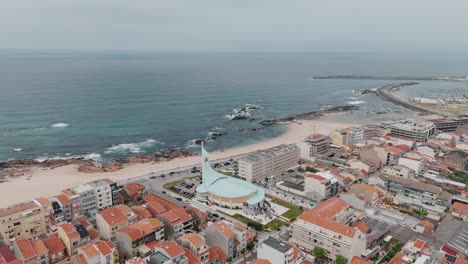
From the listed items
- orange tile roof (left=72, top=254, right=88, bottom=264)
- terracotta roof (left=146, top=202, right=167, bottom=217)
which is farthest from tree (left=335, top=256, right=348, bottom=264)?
orange tile roof (left=72, top=254, right=88, bottom=264)

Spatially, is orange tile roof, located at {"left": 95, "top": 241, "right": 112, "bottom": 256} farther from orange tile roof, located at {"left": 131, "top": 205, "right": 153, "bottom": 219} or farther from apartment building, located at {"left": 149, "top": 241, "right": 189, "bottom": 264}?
orange tile roof, located at {"left": 131, "top": 205, "right": 153, "bottom": 219}

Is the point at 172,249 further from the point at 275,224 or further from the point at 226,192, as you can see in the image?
the point at 226,192

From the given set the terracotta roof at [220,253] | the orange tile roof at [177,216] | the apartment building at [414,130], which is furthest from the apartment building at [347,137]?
the terracotta roof at [220,253]

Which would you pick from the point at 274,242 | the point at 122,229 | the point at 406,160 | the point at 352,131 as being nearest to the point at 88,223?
the point at 122,229

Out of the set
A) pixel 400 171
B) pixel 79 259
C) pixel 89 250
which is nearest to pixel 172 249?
pixel 89 250

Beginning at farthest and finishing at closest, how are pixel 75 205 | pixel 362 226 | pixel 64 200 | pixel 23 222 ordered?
pixel 75 205, pixel 64 200, pixel 362 226, pixel 23 222

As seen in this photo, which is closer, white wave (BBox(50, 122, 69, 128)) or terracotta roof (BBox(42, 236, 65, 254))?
terracotta roof (BBox(42, 236, 65, 254))

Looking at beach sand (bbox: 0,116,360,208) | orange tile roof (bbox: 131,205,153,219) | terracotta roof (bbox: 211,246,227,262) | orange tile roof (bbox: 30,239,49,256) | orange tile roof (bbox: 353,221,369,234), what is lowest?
beach sand (bbox: 0,116,360,208)
